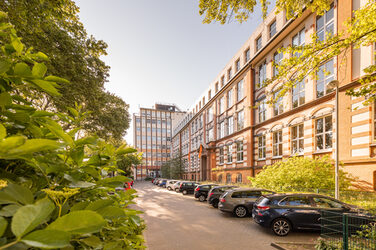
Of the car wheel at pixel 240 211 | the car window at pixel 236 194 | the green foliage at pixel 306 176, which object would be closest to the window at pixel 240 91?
the green foliage at pixel 306 176

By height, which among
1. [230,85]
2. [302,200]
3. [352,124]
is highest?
[230,85]

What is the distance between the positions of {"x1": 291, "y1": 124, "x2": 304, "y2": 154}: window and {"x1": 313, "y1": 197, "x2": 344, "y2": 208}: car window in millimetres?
8658

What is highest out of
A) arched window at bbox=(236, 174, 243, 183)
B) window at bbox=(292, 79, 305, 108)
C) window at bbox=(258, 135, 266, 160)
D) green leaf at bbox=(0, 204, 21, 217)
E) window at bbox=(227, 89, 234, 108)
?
window at bbox=(227, 89, 234, 108)

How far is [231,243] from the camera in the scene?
727 centimetres

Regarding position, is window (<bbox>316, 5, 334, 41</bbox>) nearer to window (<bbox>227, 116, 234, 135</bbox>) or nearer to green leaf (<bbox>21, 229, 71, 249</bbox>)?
window (<bbox>227, 116, 234, 135</bbox>)

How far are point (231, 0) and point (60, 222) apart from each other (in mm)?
7584

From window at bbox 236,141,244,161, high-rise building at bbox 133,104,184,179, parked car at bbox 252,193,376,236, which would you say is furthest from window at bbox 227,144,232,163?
high-rise building at bbox 133,104,184,179

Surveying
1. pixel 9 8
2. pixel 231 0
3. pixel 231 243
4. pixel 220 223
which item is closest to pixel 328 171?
pixel 220 223

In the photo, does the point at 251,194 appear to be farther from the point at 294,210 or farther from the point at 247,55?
the point at 247,55

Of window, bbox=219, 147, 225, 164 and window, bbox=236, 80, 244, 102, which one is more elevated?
window, bbox=236, 80, 244, 102

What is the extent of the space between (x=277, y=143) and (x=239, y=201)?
10.3 metres

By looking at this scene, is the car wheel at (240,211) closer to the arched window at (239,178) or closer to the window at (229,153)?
the arched window at (239,178)

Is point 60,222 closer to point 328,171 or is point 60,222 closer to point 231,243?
point 231,243

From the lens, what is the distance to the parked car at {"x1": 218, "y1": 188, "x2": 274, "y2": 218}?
453 inches
